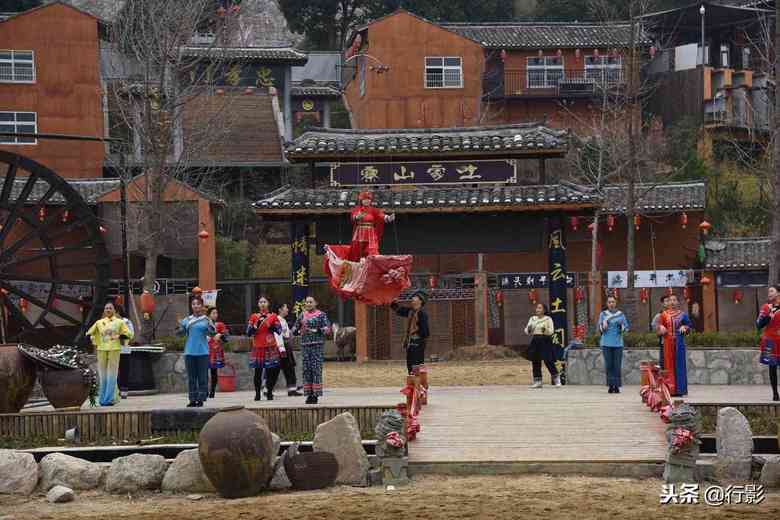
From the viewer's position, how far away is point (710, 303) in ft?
130

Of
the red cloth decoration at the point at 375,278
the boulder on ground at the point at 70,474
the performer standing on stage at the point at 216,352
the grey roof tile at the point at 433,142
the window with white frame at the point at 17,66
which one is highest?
the window with white frame at the point at 17,66

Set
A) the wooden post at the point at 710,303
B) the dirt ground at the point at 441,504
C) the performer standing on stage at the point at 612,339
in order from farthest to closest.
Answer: the wooden post at the point at 710,303
the performer standing on stage at the point at 612,339
the dirt ground at the point at 441,504

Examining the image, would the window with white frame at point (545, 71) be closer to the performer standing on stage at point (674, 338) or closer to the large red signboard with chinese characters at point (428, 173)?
the large red signboard with chinese characters at point (428, 173)

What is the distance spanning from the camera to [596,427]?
18156 mm

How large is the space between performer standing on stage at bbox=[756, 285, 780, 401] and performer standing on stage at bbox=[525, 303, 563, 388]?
4.90m

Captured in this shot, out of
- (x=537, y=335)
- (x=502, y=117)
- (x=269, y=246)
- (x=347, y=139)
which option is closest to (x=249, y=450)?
(x=537, y=335)

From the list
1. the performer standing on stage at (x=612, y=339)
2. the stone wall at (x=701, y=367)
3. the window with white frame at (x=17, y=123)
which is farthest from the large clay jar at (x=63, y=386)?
the window with white frame at (x=17, y=123)

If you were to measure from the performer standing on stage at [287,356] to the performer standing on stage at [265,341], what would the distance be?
0.61 ft

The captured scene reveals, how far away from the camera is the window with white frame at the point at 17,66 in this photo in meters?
45.7

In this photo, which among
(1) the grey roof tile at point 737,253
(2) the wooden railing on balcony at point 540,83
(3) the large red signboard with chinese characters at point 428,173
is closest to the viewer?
(3) the large red signboard with chinese characters at point 428,173

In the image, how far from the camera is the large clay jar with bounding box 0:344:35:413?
19.5m

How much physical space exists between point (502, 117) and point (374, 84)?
6.27 m

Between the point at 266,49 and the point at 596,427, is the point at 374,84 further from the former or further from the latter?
the point at 596,427

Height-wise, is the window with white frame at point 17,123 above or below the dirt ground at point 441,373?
above
